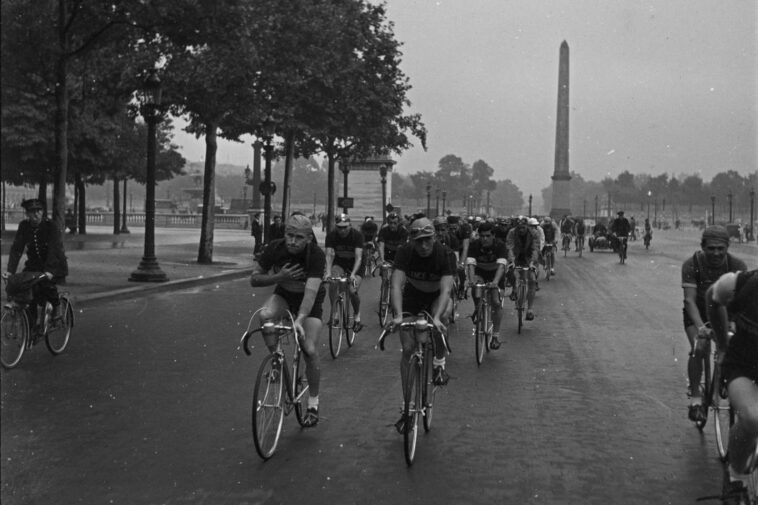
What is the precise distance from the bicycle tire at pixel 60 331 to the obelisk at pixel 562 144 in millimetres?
67322

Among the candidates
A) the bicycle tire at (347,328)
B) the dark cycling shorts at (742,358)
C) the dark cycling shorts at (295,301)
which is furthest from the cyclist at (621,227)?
the dark cycling shorts at (742,358)

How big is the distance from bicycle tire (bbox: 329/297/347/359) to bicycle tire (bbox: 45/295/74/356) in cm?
306

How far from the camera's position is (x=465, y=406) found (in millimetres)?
8117

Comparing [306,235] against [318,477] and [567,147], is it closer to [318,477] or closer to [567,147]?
[318,477]

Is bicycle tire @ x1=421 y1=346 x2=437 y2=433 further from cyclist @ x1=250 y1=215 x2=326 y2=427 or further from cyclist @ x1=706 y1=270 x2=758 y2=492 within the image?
cyclist @ x1=706 y1=270 x2=758 y2=492

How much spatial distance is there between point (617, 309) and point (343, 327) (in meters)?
7.27

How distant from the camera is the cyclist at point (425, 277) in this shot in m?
7.06

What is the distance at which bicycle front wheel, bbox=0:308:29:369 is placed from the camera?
9.63 meters

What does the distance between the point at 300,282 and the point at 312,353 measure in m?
0.57

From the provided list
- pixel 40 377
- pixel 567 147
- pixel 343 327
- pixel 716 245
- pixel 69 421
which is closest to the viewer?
pixel 716 245

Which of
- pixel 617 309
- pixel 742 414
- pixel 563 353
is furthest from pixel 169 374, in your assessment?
pixel 617 309

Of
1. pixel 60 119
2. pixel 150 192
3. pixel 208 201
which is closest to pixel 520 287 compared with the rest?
pixel 60 119

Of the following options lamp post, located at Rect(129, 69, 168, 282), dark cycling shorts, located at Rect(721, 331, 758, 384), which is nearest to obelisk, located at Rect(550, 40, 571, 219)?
lamp post, located at Rect(129, 69, 168, 282)

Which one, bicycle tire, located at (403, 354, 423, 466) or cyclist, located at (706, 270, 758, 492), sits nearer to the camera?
cyclist, located at (706, 270, 758, 492)
